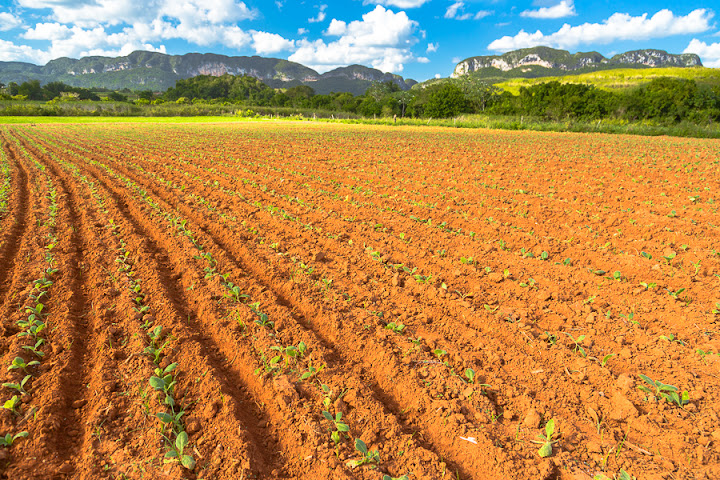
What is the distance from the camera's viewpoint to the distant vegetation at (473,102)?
41.9 meters

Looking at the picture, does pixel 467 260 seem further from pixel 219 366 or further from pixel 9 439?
pixel 9 439

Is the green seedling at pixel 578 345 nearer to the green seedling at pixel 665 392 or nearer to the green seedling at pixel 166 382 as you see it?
the green seedling at pixel 665 392

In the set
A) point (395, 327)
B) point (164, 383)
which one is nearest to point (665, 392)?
point (395, 327)

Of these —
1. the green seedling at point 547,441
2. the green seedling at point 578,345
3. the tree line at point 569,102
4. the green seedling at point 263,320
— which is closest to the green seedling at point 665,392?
the green seedling at point 578,345

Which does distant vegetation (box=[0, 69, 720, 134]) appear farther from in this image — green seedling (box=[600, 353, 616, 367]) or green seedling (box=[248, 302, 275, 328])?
green seedling (box=[248, 302, 275, 328])

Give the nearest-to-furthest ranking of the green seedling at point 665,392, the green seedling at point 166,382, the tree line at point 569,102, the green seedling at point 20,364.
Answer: the green seedling at point 166,382
the green seedling at point 665,392
the green seedling at point 20,364
the tree line at point 569,102

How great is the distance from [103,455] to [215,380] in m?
0.95

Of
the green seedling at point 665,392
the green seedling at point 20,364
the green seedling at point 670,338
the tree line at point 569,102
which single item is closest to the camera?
the green seedling at point 665,392

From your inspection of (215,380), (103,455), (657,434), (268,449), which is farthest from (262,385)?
(657,434)

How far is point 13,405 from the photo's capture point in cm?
304

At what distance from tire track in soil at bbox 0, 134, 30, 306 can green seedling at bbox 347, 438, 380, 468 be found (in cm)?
507

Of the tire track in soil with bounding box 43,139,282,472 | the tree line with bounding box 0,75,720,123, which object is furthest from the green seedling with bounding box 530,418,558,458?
the tree line with bounding box 0,75,720,123

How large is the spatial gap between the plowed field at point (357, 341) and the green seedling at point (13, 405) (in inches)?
1.0

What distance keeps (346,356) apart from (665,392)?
3214 millimetres
